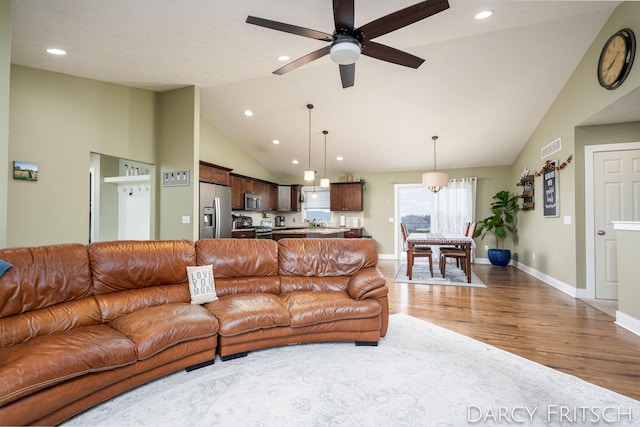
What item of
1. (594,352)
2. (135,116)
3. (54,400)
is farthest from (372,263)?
→ (135,116)

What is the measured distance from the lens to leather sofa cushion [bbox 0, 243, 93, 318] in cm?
181

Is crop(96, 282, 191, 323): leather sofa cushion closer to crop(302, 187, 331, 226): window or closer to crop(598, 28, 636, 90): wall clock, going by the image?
crop(598, 28, 636, 90): wall clock

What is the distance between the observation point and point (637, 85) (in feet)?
9.55

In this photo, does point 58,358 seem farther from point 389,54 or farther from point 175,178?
point 175,178

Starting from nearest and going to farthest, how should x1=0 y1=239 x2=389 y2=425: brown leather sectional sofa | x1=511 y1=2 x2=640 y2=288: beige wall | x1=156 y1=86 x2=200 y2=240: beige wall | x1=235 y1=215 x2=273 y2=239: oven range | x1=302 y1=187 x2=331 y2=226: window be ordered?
x1=0 y1=239 x2=389 y2=425: brown leather sectional sofa
x1=511 y1=2 x2=640 y2=288: beige wall
x1=156 y1=86 x2=200 y2=240: beige wall
x1=235 y1=215 x2=273 y2=239: oven range
x1=302 y1=187 x2=331 y2=226: window

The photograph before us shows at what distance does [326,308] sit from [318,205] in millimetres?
6400

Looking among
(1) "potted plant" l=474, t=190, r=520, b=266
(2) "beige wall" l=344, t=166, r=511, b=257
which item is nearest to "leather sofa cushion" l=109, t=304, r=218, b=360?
(2) "beige wall" l=344, t=166, r=511, b=257

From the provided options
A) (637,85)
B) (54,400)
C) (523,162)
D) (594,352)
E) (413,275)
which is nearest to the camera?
(54,400)

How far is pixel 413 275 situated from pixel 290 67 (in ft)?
14.5

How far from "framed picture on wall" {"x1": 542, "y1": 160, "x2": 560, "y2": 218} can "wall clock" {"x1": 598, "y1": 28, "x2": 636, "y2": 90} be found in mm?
1582

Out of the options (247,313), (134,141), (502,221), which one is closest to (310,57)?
(247,313)

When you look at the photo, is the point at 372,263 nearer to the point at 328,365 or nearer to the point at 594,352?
the point at 328,365

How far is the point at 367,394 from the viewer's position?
6.14 feet

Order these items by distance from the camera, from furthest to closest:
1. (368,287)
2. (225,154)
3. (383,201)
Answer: (383,201) < (225,154) < (368,287)
